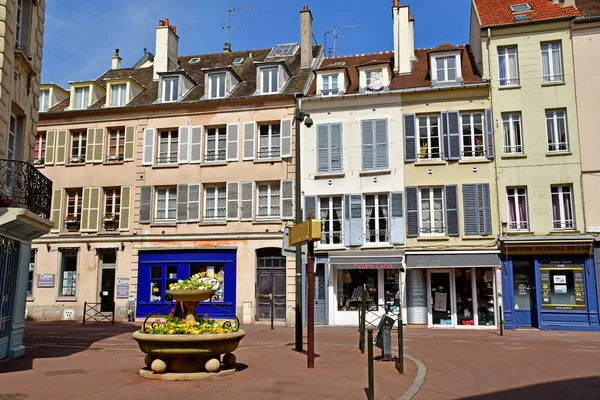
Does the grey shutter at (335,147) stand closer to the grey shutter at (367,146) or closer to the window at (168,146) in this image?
the grey shutter at (367,146)

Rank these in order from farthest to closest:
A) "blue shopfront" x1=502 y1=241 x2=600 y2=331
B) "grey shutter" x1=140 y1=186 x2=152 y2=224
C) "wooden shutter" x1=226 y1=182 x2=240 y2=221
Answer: "grey shutter" x1=140 y1=186 x2=152 y2=224
"wooden shutter" x1=226 y1=182 x2=240 y2=221
"blue shopfront" x1=502 y1=241 x2=600 y2=331

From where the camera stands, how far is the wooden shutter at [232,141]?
76.9 feet

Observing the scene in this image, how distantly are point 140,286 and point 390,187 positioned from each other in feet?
35.1

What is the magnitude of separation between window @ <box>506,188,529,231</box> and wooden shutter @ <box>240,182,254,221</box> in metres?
9.50

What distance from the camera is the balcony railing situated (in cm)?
1055

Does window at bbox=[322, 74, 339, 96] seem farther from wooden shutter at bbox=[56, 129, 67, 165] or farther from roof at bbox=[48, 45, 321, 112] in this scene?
wooden shutter at bbox=[56, 129, 67, 165]

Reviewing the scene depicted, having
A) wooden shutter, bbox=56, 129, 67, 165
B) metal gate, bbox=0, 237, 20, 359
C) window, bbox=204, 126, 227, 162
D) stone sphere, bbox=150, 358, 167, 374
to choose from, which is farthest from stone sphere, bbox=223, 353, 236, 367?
wooden shutter, bbox=56, 129, 67, 165

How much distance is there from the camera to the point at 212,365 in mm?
9070

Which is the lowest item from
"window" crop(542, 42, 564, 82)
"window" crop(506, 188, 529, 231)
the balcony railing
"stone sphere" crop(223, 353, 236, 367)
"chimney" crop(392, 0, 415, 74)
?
"stone sphere" crop(223, 353, 236, 367)

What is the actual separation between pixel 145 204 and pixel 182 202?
63.2 inches

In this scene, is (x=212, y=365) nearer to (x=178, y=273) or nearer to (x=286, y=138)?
(x=178, y=273)

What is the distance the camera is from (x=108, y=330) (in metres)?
18.9

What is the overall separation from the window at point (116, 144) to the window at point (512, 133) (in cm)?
1536

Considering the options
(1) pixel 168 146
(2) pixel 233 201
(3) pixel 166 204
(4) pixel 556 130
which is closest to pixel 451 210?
(4) pixel 556 130
